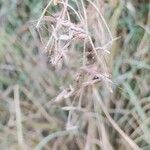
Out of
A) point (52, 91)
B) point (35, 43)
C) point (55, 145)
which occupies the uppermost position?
point (35, 43)

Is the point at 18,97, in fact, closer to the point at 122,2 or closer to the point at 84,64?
the point at 84,64

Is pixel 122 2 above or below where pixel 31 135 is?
above

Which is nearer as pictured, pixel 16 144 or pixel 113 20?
pixel 16 144

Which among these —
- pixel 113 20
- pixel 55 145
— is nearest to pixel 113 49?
pixel 113 20

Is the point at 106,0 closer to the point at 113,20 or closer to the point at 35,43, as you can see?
the point at 113,20

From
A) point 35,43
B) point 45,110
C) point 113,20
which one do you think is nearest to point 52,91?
point 45,110

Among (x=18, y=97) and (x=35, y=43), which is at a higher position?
(x=35, y=43)

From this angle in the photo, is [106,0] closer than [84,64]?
No
